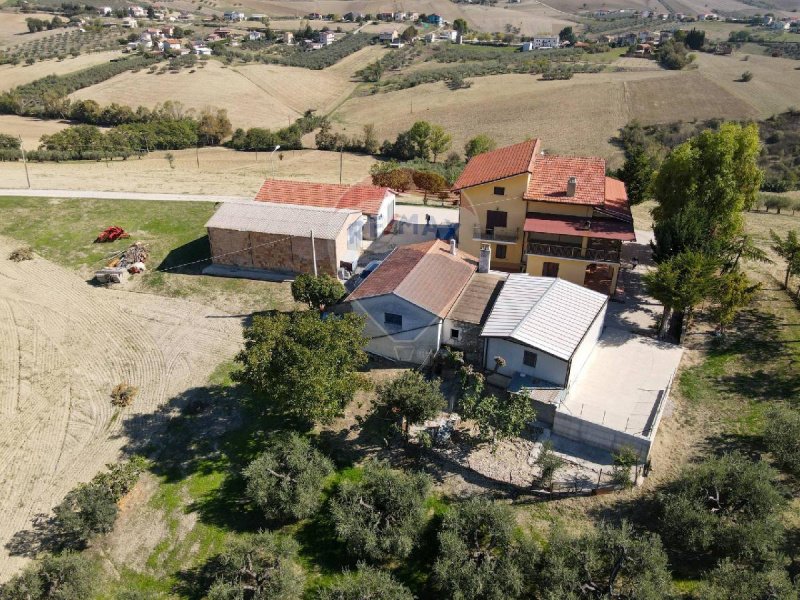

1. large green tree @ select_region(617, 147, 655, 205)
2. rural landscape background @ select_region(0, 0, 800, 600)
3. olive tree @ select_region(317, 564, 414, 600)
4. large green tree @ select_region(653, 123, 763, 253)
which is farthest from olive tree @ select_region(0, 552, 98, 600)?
large green tree @ select_region(617, 147, 655, 205)

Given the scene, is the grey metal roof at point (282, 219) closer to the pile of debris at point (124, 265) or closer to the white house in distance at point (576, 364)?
the pile of debris at point (124, 265)

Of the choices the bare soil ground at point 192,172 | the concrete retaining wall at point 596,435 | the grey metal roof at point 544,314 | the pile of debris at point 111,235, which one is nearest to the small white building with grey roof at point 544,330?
the grey metal roof at point 544,314

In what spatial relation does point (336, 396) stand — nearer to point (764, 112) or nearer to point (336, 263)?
point (336, 263)

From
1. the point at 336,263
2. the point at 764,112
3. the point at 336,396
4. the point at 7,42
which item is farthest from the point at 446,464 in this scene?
the point at 7,42

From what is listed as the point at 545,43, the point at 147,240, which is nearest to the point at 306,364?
the point at 147,240

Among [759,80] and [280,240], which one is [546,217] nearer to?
[280,240]

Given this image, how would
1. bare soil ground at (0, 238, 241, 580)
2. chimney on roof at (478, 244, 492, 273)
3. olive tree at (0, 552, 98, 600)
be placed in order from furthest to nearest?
1. chimney on roof at (478, 244, 492, 273)
2. bare soil ground at (0, 238, 241, 580)
3. olive tree at (0, 552, 98, 600)

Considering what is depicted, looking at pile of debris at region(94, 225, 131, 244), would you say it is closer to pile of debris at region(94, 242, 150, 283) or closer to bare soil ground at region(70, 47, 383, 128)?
pile of debris at region(94, 242, 150, 283)
